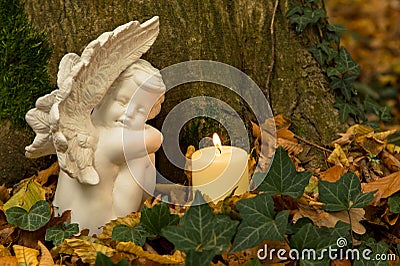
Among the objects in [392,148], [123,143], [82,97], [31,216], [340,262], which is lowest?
[392,148]

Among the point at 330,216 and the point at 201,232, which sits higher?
the point at 201,232

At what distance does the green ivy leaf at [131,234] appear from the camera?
146cm

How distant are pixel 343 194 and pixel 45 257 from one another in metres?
0.70

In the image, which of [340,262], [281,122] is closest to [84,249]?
[340,262]

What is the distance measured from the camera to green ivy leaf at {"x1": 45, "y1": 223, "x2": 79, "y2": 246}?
5.02 ft

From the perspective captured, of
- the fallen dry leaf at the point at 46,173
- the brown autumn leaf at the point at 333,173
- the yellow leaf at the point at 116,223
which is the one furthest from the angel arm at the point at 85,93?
the brown autumn leaf at the point at 333,173

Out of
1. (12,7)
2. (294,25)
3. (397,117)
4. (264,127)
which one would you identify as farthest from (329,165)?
(397,117)

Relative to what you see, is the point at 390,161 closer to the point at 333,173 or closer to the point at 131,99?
the point at 333,173

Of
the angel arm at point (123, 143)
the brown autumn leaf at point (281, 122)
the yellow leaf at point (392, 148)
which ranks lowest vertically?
the yellow leaf at point (392, 148)

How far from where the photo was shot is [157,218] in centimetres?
147

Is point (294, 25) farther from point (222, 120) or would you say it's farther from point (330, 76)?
point (222, 120)

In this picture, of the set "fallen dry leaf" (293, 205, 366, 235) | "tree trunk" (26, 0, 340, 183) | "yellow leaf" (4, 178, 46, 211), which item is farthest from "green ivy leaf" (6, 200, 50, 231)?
"fallen dry leaf" (293, 205, 366, 235)

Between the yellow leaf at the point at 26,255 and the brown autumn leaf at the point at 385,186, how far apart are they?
33.6 inches

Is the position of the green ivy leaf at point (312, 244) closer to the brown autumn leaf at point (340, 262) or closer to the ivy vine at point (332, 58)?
the brown autumn leaf at point (340, 262)
